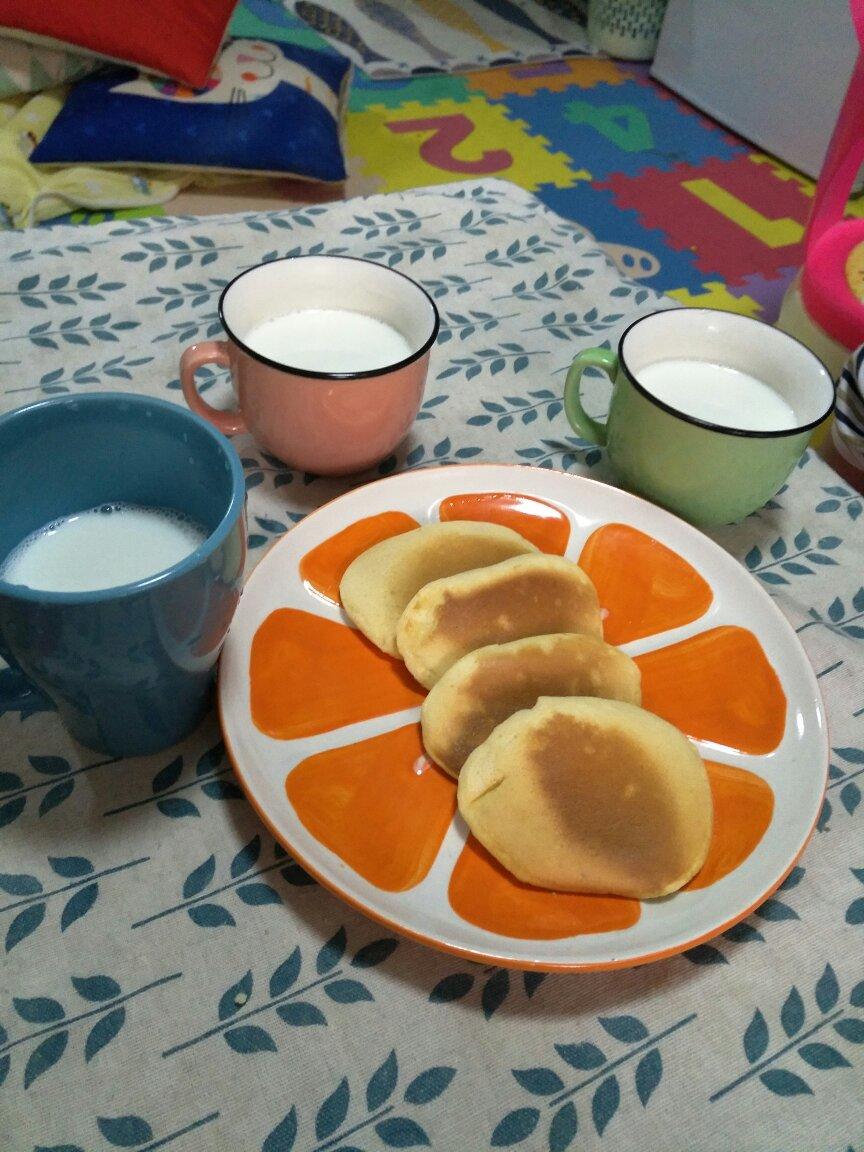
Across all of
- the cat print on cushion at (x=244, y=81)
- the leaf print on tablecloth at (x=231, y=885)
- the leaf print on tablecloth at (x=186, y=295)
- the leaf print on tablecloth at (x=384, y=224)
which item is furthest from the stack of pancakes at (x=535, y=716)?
the cat print on cushion at (x=244, y=81)

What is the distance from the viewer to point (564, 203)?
1.57 m

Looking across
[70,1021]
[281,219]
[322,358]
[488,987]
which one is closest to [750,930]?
[488,987]

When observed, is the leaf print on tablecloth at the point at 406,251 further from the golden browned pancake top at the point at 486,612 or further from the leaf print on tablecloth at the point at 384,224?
the golden browned pancake top at the point at 486,612

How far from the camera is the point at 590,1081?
1.42 ft

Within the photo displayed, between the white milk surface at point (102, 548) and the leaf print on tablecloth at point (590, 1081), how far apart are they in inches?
13.0

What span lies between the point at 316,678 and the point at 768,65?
1822mm

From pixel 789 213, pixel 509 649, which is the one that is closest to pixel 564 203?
pixel 789 213

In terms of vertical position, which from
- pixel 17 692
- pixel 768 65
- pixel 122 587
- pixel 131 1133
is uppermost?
pixel 768 65

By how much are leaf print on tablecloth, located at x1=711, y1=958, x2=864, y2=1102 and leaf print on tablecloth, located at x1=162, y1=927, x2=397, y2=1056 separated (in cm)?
19

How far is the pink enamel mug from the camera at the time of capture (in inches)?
24.6

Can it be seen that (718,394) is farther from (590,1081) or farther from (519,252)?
(590,1081)

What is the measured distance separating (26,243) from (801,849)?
0.93 meters

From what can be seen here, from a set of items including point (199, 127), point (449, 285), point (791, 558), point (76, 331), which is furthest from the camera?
point (199, 127)

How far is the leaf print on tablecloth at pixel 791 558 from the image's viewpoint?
0.71 meters
